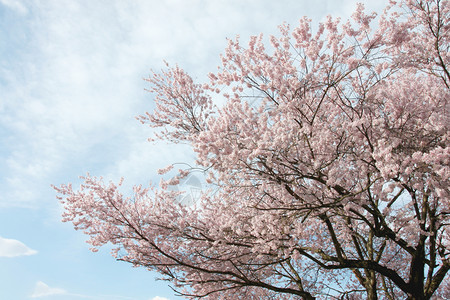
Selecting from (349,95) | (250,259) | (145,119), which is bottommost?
(250,259)

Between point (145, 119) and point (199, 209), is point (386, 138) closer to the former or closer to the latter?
point (199, 209)

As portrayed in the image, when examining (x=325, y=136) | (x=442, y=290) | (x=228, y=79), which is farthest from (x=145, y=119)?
(x=442, y=290)

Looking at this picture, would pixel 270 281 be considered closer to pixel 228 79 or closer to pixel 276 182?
pixel 276 182

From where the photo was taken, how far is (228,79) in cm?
660

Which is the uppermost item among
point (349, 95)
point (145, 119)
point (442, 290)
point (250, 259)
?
point (145, 119)

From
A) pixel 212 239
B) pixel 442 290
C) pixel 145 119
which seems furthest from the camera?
pixel 442 290

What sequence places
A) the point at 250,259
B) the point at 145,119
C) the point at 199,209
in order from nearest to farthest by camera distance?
the point at 250,259 < the point at 199,209 < the point at 145,119

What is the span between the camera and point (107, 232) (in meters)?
8.23

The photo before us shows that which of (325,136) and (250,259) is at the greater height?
(325,136)

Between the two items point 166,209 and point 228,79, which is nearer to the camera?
point 228,79

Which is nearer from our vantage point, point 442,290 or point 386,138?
point 386,138

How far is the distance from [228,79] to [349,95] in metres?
2.37

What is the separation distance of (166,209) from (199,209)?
1122 millimetres

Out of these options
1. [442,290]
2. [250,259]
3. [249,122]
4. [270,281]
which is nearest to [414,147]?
[249,122]
